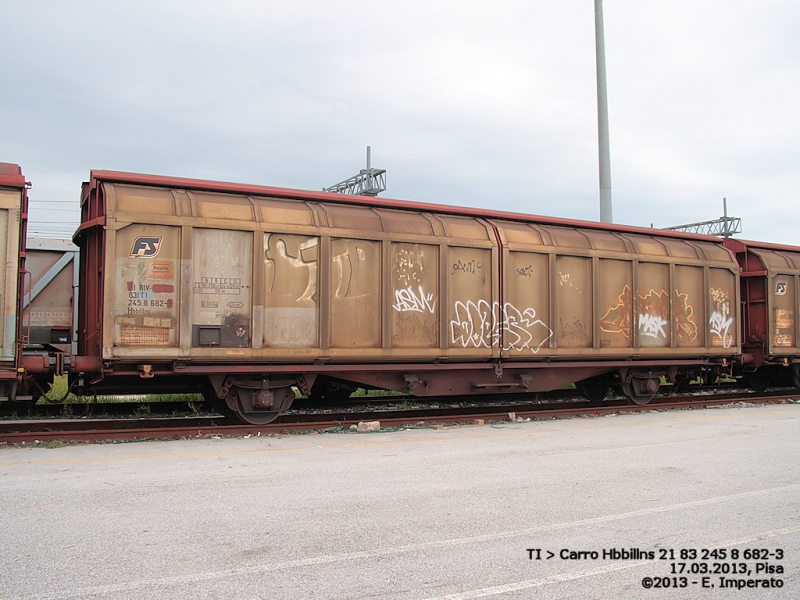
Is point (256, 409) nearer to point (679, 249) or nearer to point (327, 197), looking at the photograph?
point (327, 197)

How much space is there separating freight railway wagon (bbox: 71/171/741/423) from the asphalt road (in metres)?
→ 1.43

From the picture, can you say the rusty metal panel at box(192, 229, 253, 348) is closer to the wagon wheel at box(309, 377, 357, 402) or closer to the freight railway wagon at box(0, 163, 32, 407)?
the freight railway wagon at box(0, 163, 32, 407)

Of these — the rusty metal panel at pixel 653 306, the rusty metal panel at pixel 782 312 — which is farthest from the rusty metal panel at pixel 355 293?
the rusty metal panel at pixel 782 312

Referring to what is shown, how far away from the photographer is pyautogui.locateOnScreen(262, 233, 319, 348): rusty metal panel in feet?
29.5

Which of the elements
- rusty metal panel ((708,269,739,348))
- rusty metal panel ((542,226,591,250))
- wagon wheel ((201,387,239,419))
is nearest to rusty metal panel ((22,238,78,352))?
wagon wheel ((201,387,239,419))

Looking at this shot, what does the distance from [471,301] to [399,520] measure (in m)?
5.83

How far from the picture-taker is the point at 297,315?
9.16m

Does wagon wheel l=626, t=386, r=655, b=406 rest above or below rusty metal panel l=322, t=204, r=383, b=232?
below

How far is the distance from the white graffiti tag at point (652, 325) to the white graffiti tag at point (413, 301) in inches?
174

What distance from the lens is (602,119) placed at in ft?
52.6

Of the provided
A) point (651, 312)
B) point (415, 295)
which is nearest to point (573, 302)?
point (651, 312)

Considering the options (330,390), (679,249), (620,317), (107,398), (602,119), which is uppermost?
(602,119)

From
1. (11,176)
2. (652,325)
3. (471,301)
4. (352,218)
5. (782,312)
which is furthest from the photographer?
(782,312)

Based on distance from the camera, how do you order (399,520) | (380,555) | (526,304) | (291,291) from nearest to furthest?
(380,555)
(399,520)
(291,291)
(526,304)
